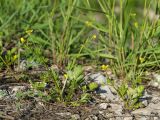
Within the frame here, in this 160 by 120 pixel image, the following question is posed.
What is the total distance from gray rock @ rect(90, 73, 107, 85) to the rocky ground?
0.27 feet

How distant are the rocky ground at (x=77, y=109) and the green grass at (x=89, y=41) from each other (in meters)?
0.11

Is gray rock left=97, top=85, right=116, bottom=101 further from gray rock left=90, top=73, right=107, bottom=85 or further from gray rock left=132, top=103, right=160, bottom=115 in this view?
gray rock left=132, top=103, right=160, bottom=115

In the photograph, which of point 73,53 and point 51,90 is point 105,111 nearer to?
point 51,90

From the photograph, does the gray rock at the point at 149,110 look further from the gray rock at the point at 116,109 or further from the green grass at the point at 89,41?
the green grass at the point at 89,41

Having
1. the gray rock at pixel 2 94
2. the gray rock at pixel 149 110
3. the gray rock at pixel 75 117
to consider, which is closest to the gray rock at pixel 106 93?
the gray rock at pixel 149 110

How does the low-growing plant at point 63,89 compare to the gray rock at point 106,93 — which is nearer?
the low-growing plant at point 63,89

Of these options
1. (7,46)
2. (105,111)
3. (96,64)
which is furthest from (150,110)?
(7,46)

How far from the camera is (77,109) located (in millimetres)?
2730

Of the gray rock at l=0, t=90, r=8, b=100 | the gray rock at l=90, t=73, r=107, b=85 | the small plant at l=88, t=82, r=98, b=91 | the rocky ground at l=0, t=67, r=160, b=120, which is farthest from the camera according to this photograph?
the gray rock at l=90, t=73, r=107, b=85

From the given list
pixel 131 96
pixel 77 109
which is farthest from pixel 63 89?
pixel 131 96

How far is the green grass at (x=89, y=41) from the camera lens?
10.1ft

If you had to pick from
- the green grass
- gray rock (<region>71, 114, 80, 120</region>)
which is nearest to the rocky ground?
gray rock (<region>71, 114, 80, 120</region>)

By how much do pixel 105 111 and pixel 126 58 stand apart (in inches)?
21.5

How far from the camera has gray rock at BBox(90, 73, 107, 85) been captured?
3.09 meters
